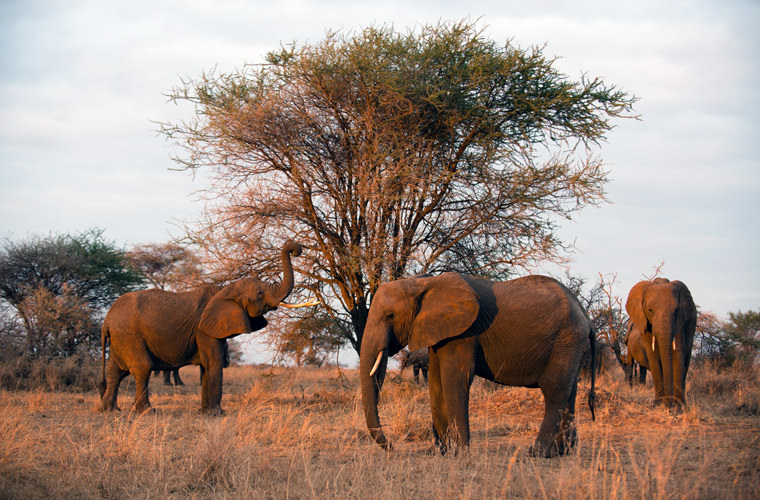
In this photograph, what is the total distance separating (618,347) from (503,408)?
960 centimetres

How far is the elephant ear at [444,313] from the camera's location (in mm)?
7223

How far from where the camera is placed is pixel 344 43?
14133mm

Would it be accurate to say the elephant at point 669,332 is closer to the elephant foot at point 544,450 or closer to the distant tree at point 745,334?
the elephant foot at point 544,450

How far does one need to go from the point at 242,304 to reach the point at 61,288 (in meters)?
12.6

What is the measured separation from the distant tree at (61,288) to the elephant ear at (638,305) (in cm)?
1507

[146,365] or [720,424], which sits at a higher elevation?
[146,365]

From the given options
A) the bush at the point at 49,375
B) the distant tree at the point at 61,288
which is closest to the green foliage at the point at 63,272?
the distant tree at the point at 61,288

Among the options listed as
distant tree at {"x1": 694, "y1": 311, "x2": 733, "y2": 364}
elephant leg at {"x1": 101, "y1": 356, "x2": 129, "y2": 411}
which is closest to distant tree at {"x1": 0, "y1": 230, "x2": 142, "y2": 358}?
elephant leg at {"x1": 101, "y1": 356, "x2": 129, "y2": 411}

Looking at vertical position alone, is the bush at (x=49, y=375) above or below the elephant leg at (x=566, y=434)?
above

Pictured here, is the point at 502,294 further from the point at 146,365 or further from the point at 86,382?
the point at 86,382

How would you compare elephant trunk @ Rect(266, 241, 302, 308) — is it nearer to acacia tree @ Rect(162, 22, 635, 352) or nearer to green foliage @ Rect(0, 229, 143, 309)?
acacia tree @ Rect(162, 22, 635, 352)

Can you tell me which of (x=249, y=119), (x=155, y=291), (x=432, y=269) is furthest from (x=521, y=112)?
(x=155, y=291)

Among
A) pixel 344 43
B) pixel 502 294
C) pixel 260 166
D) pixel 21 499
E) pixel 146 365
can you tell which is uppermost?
pixel 344 43

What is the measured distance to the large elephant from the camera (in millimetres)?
11695
